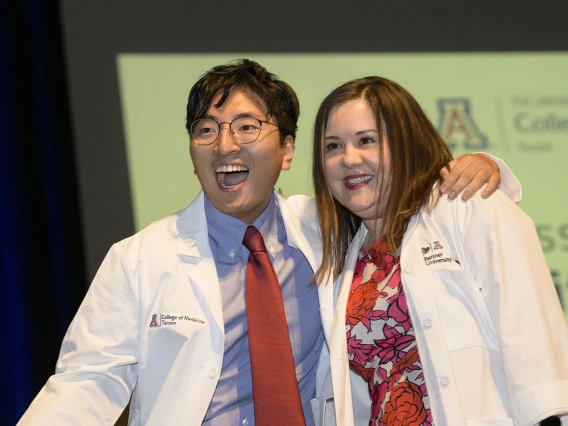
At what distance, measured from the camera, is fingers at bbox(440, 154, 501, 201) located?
6.23ft

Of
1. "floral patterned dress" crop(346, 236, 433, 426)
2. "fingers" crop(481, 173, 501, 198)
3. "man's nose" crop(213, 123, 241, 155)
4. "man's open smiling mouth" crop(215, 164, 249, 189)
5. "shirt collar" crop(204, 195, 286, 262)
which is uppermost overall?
"man's nose" crop(213, 123, 241, 155)

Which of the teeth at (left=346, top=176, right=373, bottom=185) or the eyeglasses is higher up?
the eyeglasses

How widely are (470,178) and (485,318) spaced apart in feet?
1.16

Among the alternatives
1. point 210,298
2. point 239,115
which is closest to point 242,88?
point 239,115

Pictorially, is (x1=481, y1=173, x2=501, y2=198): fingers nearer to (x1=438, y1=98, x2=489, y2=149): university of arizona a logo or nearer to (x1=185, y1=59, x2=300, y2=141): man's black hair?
(x1=185, y1=59, x2=300, y2=141): man's black hair

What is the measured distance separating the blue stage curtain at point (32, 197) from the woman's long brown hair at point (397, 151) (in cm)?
137

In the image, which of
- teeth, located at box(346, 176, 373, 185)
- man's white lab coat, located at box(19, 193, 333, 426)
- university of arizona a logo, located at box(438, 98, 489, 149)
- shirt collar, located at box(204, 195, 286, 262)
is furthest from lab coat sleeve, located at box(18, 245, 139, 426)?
university of arizona a logo, located at box(438, 98, 489, 149)

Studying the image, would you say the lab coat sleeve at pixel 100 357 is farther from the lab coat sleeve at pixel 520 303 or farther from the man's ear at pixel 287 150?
the lab coat sleeve at pixel 520 303

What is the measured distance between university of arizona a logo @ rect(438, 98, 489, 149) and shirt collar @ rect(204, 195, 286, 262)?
1.37m

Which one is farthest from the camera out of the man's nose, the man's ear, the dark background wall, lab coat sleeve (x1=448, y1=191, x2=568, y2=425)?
the dark background wall

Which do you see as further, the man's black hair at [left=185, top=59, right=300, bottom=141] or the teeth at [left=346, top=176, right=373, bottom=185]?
the man's black hair at [left=185, top=59, right=300, bottom=141]

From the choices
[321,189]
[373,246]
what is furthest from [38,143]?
[373,246]

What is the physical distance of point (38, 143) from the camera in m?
3.14

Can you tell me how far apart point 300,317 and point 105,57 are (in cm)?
157
